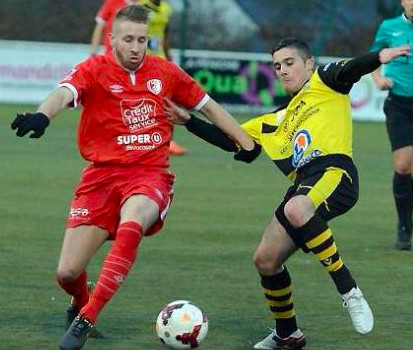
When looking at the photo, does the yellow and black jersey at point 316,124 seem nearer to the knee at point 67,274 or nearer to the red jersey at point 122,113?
the red jersey at point 122,113

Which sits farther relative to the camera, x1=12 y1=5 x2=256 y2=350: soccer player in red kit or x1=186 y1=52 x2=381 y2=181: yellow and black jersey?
x1=186 y1=52 x2=381 y2=181: yellow and black jersey

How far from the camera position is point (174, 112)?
716 centimetres

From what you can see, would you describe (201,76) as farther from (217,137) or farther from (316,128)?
(316,128)

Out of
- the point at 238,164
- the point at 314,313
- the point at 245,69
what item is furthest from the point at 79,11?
the point at 314,313

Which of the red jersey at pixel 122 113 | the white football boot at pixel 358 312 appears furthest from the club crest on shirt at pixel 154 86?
the white football boot at pixel 358 312

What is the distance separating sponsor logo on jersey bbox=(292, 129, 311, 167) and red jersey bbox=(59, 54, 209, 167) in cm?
70

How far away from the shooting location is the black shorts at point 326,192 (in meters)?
6.85

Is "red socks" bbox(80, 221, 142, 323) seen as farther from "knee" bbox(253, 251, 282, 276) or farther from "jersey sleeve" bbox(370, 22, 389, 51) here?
"jersey sleeve" bbox(370, 22, 389, 51)

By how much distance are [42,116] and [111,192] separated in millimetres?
795

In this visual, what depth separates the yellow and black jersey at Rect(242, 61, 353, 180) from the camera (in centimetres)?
707

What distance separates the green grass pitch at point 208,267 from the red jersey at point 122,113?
3.27 ft

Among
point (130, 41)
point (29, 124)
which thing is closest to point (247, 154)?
point (130, 41)

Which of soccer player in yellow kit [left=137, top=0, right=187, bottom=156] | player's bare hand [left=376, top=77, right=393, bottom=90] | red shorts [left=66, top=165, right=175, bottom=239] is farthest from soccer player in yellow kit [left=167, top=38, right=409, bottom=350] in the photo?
soccer player in yellow kit [left=137, top=0, right=187, bottom=156]

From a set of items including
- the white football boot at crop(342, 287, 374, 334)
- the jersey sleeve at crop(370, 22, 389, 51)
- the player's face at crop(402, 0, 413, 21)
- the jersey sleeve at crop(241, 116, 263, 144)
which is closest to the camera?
the white football boot at crop(342, 287, 374, 334)
